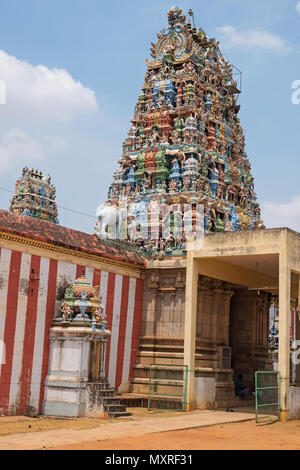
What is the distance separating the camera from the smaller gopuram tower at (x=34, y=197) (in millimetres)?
46562

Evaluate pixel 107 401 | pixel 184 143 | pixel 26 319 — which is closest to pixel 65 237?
pixel 26 319

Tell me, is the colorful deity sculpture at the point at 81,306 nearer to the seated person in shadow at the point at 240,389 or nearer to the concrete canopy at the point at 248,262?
the concrete canopy at the point at 248,262

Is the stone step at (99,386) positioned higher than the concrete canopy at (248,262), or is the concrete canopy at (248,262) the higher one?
the concrete canopy at (248,262)

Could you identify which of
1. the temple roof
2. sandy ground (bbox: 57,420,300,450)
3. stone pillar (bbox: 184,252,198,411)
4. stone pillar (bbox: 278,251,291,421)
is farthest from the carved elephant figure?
sandy ground (bbox: 57,420,300,450)

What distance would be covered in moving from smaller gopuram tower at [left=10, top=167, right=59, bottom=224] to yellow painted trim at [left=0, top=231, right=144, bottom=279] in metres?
24.3

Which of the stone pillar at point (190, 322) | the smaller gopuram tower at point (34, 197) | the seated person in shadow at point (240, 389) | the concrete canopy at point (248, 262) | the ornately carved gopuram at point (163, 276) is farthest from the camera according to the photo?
the smaller gopuram tower at point (34, 197)

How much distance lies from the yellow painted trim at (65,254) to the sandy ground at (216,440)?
714cm

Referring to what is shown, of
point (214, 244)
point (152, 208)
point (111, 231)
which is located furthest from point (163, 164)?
point (214, 244)

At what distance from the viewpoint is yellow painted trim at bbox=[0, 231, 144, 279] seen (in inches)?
731

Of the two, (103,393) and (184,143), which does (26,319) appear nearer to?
(103,393)

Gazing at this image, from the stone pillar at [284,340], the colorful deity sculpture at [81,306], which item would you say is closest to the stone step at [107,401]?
the colorful deity sculpture at [81,306]

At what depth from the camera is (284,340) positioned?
19.8 metres

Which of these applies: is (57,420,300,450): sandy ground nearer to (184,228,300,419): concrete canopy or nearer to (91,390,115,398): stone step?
(184,228,300,419): concrete canopy
